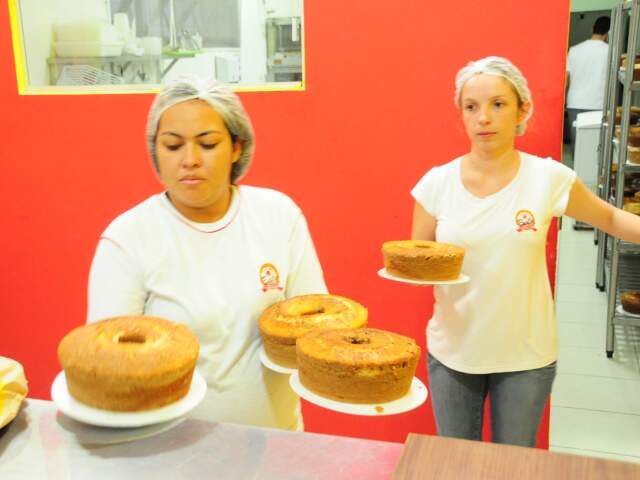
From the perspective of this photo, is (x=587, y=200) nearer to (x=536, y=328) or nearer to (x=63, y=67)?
(x=536, y=328)

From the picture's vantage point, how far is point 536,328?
6.21ft

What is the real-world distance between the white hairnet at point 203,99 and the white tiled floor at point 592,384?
2170mm

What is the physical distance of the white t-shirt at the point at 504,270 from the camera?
184 centimetres

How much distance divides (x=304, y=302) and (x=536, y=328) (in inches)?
33.5

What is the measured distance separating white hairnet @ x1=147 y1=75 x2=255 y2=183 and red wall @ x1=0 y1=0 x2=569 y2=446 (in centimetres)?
110

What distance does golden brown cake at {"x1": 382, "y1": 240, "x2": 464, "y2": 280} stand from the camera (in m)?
1.78

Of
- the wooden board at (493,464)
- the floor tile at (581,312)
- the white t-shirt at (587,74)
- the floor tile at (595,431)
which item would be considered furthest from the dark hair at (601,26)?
Answer: the wooden board at (493,464)

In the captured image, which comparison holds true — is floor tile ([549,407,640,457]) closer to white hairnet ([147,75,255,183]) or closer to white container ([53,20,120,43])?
white hairnet ([147,75,255,183])

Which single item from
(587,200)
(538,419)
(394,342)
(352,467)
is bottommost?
(538,419)

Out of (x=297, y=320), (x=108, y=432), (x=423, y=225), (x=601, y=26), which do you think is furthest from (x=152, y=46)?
(x=601, y=26)

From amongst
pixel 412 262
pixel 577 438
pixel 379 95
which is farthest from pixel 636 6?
Result: pixel 412 262

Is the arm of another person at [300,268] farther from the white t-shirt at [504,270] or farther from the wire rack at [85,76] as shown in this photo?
the wire rack at [85,76]

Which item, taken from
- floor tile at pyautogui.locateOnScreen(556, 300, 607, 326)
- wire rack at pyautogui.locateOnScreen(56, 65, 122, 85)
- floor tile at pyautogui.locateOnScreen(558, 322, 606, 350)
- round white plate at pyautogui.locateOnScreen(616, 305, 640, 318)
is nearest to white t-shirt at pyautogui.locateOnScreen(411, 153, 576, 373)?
wire rack at pyautogui.locateOnScreen(56, 65, 122, 85)

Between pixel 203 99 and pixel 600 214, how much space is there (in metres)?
1.25
